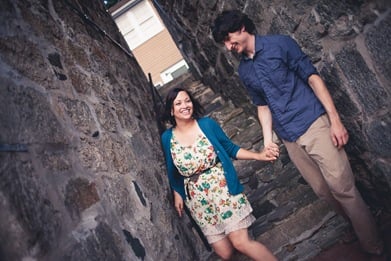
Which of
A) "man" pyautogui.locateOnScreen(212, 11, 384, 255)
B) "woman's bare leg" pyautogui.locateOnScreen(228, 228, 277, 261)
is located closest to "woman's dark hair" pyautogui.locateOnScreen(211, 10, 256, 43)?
"man" pyautogui.locateOnScreen(212, 11, 384, 255)

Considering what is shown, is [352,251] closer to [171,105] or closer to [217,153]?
[217,153]

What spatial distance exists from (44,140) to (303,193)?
2504 mm

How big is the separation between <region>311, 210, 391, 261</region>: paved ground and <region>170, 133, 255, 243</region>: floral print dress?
860 mm

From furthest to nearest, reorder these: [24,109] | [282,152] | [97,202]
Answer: [282,152], [97,202], [24,109]

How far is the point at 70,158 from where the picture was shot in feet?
4.93

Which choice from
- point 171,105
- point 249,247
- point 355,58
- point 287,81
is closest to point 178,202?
point 249,247

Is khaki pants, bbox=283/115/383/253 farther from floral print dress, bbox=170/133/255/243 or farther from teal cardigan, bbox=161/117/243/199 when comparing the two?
floral print dress, bbox=170/133/255/243

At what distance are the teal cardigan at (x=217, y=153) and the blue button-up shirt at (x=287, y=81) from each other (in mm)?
471

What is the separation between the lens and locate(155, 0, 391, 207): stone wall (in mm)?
1706

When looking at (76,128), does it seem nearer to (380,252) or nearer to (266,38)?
(266,38)

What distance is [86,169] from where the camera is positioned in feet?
5.27

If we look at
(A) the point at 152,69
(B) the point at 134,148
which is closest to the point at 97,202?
(B) the point at 134,148

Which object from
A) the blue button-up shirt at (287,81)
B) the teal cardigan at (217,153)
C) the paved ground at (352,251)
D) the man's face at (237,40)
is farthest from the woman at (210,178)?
the paved ground at (352,251)

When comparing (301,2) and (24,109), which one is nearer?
(24,109)
